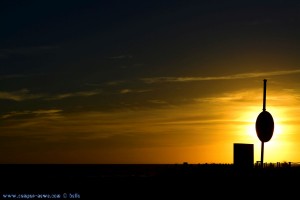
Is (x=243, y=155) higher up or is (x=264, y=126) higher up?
(x=264, y=126)

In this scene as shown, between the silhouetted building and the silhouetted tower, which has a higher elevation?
the silhouetted tower

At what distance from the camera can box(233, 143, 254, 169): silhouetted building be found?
41938 mm

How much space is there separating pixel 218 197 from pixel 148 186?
16.4 ft

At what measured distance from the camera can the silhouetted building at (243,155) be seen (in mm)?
41938

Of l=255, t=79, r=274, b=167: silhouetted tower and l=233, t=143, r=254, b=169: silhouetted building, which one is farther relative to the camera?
l=233, t=143, r=254, b=169: silhouetted building

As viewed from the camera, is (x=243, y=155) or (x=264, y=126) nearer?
(x=264, y=126)

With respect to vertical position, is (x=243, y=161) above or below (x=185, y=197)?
above

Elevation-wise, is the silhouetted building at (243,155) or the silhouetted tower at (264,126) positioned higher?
the silhouetted tower at (264,126)

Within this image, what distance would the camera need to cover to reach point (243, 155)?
139ft

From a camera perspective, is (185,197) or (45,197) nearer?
(185,197)

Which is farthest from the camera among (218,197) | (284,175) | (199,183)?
(284,175)

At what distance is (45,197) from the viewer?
132 feet

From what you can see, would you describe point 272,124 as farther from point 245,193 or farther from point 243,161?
point 245,193

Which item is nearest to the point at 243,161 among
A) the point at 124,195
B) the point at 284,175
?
the point at 284,175
